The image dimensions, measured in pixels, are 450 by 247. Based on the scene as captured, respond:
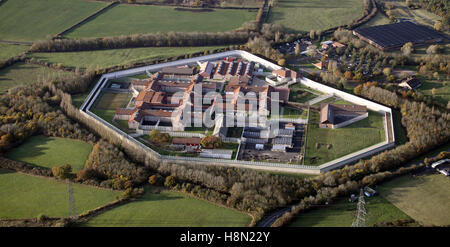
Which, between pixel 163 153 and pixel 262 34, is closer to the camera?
pixel 163 153

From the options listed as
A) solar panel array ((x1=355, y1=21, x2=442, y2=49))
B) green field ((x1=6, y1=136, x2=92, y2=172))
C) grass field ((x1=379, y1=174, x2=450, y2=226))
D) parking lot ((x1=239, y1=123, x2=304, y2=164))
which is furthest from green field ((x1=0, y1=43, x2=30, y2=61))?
grass field ((x1=379, y1=174, x2=450, y2=226))

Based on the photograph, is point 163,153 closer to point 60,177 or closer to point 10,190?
point 60,177

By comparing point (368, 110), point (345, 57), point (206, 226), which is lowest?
point (206, 226)

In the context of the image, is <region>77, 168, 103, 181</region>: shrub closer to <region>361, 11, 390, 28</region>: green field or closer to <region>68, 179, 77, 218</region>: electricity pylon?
<region>68, 179, 77, 218</region>: electricity pylon

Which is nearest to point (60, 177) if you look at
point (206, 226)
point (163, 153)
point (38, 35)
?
point (163, 153)

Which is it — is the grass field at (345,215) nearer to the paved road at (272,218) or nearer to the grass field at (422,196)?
the grass field at (422,196)

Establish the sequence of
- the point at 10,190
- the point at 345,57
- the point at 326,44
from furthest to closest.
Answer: the point at 326,44
the point at 345,57
the point at 10,190

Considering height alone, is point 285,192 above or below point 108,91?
below
